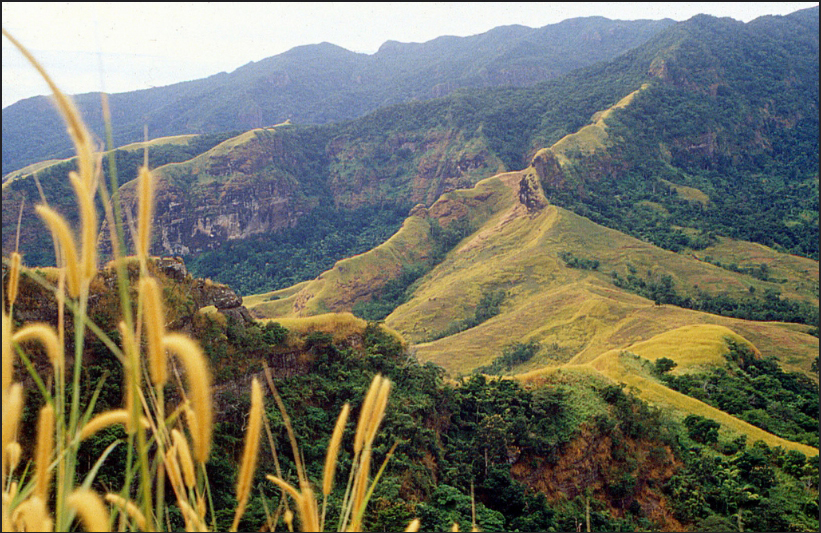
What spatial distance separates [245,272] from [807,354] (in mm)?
59283

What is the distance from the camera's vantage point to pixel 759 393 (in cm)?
2077

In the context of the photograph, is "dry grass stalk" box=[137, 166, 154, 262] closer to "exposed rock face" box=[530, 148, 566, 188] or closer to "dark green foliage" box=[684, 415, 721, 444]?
"dark green foliage" box=[684, 415, 721, 444]

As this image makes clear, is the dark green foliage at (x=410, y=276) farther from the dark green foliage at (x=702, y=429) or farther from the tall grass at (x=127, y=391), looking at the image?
the tall grass at (x=127, y=391)

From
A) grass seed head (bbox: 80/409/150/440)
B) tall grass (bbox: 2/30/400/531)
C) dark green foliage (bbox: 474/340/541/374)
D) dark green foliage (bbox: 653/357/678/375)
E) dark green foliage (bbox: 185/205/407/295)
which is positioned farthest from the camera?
dark green foliage (bbox: 185/205/407/295)

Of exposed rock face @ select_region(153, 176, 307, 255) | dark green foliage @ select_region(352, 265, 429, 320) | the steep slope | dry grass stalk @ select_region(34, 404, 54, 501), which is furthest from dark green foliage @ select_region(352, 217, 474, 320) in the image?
dry grass stalk @ select_region(34, 404, 54, 501)

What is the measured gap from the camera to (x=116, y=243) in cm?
130

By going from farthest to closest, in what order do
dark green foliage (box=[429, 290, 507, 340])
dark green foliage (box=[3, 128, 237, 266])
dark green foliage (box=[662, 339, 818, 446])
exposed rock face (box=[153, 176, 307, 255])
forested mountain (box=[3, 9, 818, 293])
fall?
exposed rock face (box=[153, 176, 307, 255]), forested mountain (box=[3, 9, 818, 293]), dark green foliage (box=[3, 128, 237, 266]), dark green foliage (box=[429, 290, 507, 340]), dark green foliage (box=[662, 339, 818, 446])

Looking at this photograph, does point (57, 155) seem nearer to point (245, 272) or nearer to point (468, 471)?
point (245, 272)

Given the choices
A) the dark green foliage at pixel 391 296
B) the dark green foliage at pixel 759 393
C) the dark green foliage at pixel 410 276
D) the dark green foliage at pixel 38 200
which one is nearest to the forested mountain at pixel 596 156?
the dark green foliage at pixel 38 200

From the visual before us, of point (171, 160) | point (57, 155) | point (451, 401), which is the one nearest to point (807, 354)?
point (451, 401)

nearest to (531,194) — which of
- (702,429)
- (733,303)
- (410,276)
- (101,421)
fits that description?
(410,276)

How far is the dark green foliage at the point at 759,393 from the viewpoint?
18.8 metres

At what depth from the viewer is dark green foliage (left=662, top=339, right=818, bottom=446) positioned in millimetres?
18766

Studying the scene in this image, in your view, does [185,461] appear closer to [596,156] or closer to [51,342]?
[51,342]
